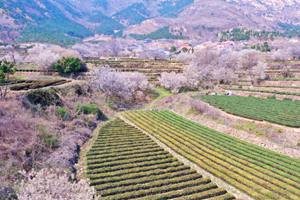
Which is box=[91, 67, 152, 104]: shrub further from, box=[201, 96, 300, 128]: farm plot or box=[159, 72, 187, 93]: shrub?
box=[201, 96, 300, 128]: farm plot

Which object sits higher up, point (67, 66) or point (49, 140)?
point (67, 66)

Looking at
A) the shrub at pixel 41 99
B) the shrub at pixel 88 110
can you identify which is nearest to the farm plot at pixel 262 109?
the shrub at pixel 88 110

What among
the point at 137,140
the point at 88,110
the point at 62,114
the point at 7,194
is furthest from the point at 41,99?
the point at 7,194

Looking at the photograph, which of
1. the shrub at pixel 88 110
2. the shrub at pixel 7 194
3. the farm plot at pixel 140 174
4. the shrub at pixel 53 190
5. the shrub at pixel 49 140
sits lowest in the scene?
the farm plot at pixel 140 174

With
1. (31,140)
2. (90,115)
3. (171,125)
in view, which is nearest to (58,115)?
(90,115)

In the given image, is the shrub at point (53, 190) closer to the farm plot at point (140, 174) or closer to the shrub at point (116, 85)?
the farm plot at point (140, 174)

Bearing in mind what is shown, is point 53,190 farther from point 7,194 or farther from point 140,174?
point 140,174
